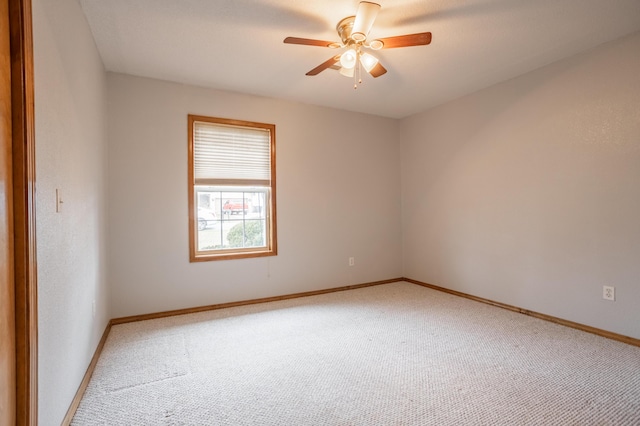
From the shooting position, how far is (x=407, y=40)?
81.6 inches

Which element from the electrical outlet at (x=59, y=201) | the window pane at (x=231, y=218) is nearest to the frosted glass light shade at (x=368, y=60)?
the window pane at (x=231, y=218)

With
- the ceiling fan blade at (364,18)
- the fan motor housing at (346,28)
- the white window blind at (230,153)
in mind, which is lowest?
the white window blind at (230,153)

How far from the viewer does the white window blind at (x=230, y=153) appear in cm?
346

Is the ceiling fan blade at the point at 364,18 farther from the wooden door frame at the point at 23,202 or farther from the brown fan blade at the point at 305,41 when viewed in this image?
the wooden door frame at the point at 23,202

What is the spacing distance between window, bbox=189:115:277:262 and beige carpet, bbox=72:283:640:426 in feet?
2.72

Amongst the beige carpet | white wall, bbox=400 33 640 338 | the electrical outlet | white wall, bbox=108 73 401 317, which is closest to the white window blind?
white wall, bbox=108 73 401 317

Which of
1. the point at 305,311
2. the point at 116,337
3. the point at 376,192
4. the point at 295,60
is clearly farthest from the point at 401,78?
the point at 116,337

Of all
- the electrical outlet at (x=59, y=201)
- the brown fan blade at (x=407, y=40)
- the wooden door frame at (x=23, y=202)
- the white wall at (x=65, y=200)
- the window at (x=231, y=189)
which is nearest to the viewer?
the wooden door frame at (x=23, y=202)

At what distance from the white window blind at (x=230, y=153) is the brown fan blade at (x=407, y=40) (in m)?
2.01

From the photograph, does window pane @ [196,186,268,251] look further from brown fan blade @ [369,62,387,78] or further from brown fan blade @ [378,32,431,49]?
brown fan blade @ [378,32,431,49]

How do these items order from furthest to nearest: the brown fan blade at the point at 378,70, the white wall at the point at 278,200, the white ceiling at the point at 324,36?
the white wall at the point at 278,200 → the brown fan blade at the point at 378,70 → the white ceiling at the point at 324,36

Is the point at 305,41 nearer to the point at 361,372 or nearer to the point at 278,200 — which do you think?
the point at 278,200

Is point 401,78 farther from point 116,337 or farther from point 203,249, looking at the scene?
point 116,337

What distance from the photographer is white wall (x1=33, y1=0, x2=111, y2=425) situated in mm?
1333
